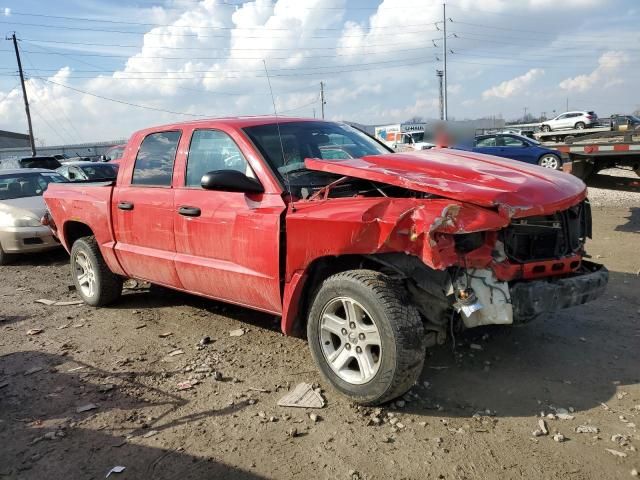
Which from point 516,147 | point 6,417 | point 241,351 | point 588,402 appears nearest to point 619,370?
point 588,402

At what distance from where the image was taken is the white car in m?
34.7

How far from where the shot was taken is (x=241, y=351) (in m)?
4.38

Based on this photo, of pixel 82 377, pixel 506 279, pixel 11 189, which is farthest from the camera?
pixel 11 189

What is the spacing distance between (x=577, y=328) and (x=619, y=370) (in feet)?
2.54

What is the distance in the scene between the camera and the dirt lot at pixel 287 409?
283cm

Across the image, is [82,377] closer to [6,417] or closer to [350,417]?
[6,417]

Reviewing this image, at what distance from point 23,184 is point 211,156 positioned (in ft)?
22.5

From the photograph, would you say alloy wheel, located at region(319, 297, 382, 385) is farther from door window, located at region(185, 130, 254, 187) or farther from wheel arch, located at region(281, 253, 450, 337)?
door window, located at region(185, 130, 254, 187)

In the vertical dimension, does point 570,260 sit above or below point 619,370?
above

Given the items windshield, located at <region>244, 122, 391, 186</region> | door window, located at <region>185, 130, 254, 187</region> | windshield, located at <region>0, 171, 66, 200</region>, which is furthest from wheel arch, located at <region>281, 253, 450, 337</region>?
windshield, located at <region>0, 171, 66, 200</region>

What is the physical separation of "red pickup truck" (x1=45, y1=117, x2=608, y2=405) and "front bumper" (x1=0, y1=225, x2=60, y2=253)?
445cm

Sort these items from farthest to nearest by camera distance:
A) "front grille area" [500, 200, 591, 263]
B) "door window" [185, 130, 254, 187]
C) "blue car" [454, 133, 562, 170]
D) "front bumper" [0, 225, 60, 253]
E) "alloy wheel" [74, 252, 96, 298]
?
"blue car" [454, 133, 562, 170] < "front bumper" [0, 225, 60, 253] < "alloy wheel" [74, 252, 96, 298] < "door window" [185, 130, 254, 187] < "front grille area" [500, 200, 591, 263]

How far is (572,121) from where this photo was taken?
1437 inches

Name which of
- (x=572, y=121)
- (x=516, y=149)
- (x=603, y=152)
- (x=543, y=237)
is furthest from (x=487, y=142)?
(x=572, y=121)
